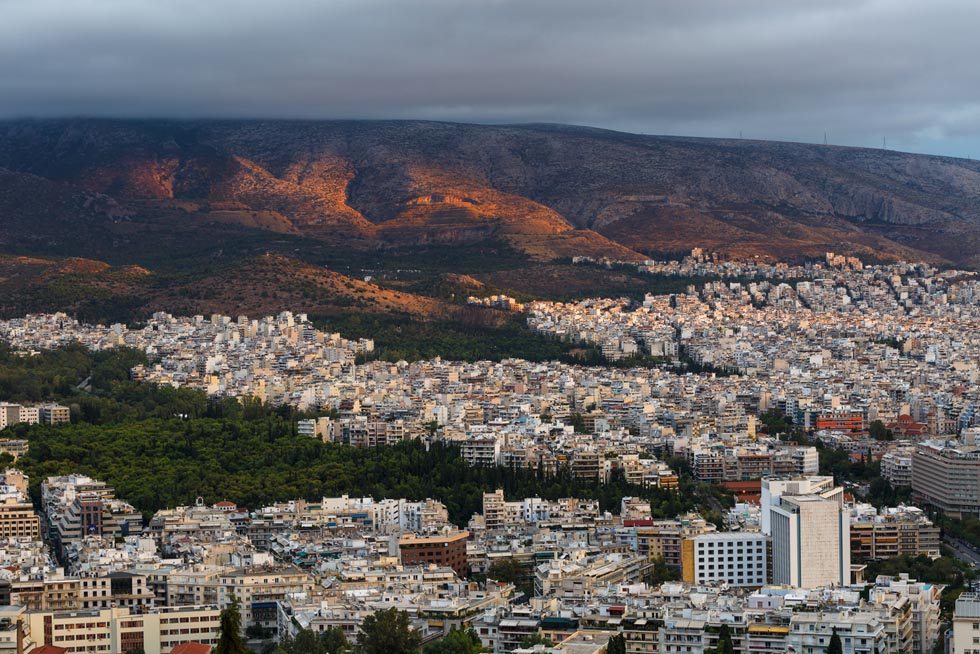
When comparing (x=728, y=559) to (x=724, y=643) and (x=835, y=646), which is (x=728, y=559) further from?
(x=835, y=646)

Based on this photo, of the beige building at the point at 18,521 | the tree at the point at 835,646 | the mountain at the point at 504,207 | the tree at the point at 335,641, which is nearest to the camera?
the tree at the point at 835,646


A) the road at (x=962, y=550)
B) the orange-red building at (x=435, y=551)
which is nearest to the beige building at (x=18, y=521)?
the orange-red building at (x=435, y=551)

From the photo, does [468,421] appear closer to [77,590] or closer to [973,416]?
[973,416]

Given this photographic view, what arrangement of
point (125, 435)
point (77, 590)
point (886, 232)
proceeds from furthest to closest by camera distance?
point (886, 232)
point (125, 435)
point (77, 590)

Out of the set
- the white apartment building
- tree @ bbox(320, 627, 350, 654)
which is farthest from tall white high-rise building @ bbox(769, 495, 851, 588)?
tree @ bbox(320, 627, 350, 654)

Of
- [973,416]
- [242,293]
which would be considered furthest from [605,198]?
[973,416]

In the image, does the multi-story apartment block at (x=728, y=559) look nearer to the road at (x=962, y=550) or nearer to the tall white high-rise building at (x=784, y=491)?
the tall white high-rise building at (x=784, y=491)

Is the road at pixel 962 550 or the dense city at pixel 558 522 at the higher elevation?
the dense city at pixel 558 522
